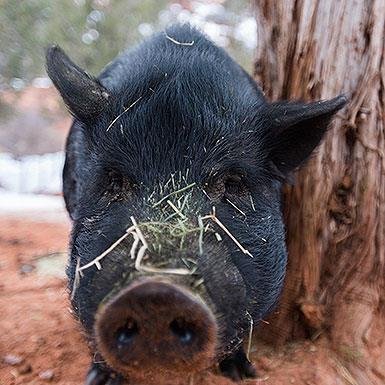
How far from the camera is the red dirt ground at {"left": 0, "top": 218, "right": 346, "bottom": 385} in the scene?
11.3 ft

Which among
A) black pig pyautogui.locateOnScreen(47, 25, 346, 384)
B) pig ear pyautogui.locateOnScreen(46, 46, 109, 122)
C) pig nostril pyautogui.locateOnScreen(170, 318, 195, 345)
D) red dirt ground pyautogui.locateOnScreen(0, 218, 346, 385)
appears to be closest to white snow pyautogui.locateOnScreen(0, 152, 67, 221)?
red dirt ground pyautogui.locateOnScreen(0, 218, 346, 385)

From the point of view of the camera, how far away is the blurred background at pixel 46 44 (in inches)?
361

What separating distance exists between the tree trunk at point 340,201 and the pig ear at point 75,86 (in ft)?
4.46

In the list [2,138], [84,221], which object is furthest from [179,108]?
[2,138]

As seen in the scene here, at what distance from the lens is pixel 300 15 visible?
387cm

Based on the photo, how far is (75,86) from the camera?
3.04m

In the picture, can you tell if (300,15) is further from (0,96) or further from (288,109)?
(0,96)

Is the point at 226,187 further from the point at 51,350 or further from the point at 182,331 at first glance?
the point at 51,350

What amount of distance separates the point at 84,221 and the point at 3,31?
7.81 m

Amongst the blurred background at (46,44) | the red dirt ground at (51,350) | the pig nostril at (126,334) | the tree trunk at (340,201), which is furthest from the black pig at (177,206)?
the blurred background at (46,44)

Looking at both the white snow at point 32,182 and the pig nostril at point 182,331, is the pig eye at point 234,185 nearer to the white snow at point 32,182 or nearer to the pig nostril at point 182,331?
the pig nostril at point 182,331

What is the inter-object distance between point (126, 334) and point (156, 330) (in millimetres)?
153

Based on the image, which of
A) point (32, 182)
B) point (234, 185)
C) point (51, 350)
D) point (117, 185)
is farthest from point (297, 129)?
point (32, 182)

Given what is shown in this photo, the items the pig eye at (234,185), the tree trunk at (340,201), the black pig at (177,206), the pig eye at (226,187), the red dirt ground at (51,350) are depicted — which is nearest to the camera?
the black pig at (177,206)
